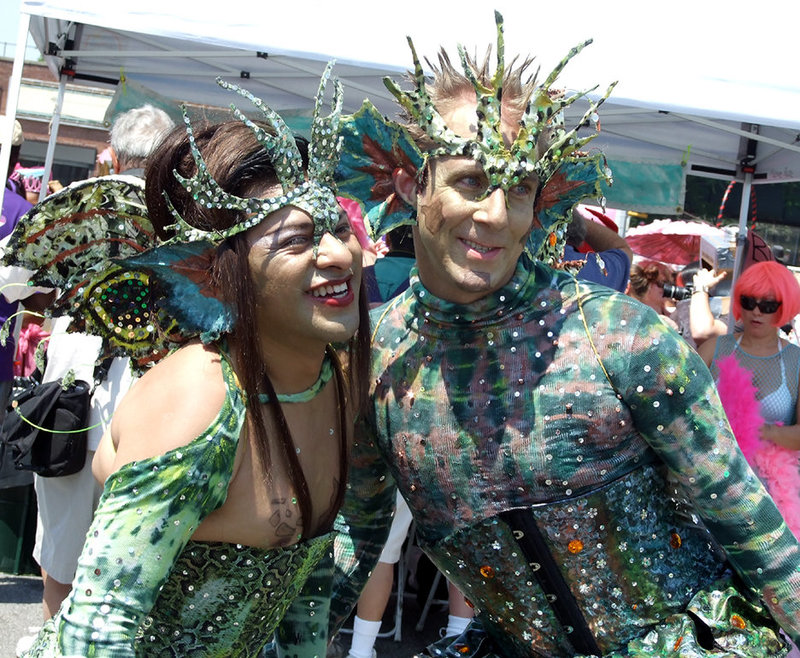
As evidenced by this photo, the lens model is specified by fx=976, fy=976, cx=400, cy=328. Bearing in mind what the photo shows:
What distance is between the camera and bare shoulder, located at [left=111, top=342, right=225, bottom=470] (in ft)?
5.35

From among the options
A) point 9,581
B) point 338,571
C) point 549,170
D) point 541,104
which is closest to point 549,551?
point 338,571

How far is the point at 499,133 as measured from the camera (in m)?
1.97

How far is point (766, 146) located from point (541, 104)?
15.1ft

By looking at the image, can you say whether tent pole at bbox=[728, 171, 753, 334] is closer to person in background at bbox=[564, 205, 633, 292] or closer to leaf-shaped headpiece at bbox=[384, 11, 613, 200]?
person in background at bbox=[564, 205, 633, 292]

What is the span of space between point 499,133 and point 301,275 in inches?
20.0

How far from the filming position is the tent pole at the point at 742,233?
592cm

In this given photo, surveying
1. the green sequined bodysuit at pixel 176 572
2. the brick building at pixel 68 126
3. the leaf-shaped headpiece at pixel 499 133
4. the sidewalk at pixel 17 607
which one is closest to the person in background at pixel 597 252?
the leaf-shaped headpiece at pixel 499 133

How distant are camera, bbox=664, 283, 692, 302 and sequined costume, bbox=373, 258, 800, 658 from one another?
475 centimetres

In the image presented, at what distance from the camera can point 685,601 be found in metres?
1.94

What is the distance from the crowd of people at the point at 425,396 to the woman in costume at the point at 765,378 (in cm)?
267

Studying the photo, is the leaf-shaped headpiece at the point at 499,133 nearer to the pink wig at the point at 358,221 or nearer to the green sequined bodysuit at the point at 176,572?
the green sequined bodysuit at the point at 176,572

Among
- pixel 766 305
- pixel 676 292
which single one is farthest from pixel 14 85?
pixel 676 292

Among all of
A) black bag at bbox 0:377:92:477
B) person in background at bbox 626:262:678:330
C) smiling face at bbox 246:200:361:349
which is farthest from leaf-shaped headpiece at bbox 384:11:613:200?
person in background at bbox 626:262:678:330

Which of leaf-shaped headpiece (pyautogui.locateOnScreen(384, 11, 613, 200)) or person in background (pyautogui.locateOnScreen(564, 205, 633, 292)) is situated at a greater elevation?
leaf-shaped headpiece (pyautogui.locateOnScreen(384, 11, 613, 200))
